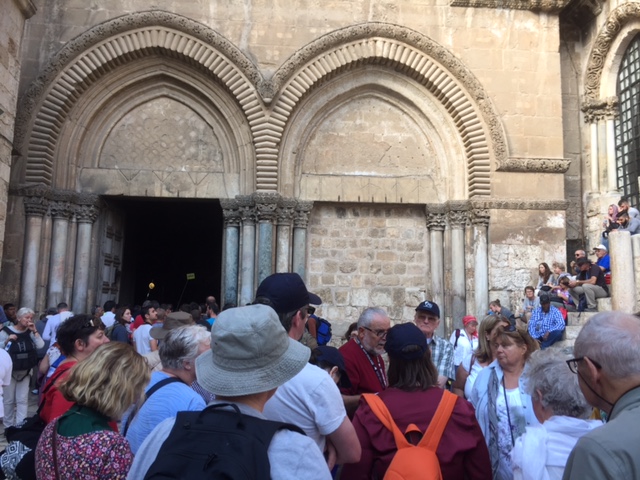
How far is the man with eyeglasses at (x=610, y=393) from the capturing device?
1.48 meters

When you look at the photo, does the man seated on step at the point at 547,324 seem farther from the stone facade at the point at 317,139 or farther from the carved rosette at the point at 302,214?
the carved rosette at the point at 302,214

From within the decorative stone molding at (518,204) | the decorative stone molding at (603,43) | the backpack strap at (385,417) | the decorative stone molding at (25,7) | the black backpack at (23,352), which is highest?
the decorative stone molding at (603,43)

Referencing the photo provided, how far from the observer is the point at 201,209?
56.3ft

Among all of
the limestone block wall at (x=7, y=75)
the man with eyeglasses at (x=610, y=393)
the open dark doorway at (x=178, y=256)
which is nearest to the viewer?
the man with eyeglasses at (x=610, y=393)

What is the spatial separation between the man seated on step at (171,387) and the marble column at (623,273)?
8104 mm

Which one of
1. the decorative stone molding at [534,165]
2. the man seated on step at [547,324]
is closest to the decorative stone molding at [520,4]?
the decorative stone molding at [534,165]

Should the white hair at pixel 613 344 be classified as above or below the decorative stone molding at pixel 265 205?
below

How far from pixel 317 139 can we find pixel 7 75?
5.89m

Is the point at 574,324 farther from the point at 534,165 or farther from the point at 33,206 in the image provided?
the point at 33,206

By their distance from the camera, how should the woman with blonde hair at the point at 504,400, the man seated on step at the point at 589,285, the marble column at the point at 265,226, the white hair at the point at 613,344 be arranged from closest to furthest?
the white hair at the point at 613,344, the woman with blonde hair at the point at 504,400, the man seated on step at the point at 589,285, the marble column at the point at 265,226

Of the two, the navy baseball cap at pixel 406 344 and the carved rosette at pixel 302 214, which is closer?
the navy baseball cap at pixel 406 344

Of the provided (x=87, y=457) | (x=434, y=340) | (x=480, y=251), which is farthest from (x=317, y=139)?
(x=87, y=457)

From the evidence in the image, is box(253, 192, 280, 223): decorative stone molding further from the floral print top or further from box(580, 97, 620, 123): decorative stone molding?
the floral print top

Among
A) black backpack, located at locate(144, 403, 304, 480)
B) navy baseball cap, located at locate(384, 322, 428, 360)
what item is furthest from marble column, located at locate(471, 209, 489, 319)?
black backpack, located at locate(144, 403, 304, 480)
